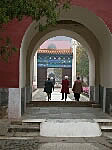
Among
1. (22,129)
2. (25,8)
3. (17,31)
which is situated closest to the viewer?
(25,8)

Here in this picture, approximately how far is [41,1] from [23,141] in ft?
11.7

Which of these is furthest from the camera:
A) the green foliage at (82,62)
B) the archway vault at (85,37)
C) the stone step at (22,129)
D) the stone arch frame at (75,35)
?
the green foliage at (82,62)

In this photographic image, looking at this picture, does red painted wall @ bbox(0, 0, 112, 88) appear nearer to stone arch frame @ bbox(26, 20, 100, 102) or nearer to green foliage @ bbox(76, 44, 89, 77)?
stone arch frame @ bbox(26, 20, 100, 102)

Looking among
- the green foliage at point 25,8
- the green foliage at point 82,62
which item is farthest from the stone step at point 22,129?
→ the green foliage at point 82,62

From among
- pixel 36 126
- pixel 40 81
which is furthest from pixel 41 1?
pixel 40 81

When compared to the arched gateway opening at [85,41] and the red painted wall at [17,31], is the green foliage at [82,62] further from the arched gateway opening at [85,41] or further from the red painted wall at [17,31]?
the red painted wall at [17,31]

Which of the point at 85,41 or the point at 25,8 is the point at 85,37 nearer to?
the point at 85,41

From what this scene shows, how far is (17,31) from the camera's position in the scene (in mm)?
10547

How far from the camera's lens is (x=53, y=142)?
7863 mm

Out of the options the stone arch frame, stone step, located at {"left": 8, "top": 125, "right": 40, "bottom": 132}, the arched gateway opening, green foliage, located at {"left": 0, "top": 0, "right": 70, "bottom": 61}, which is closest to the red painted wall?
the arched gateway opening

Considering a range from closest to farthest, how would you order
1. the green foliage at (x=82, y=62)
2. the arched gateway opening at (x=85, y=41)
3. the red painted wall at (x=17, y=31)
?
the red painted wall at (x=17, y=31) < the arched gateway opening at (x=85, y=41) < the green foliage at (x=82, y=62)

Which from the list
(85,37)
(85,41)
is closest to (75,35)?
(85,41)

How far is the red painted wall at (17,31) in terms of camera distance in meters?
10.5

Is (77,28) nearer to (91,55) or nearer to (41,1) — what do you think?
(91,55)
